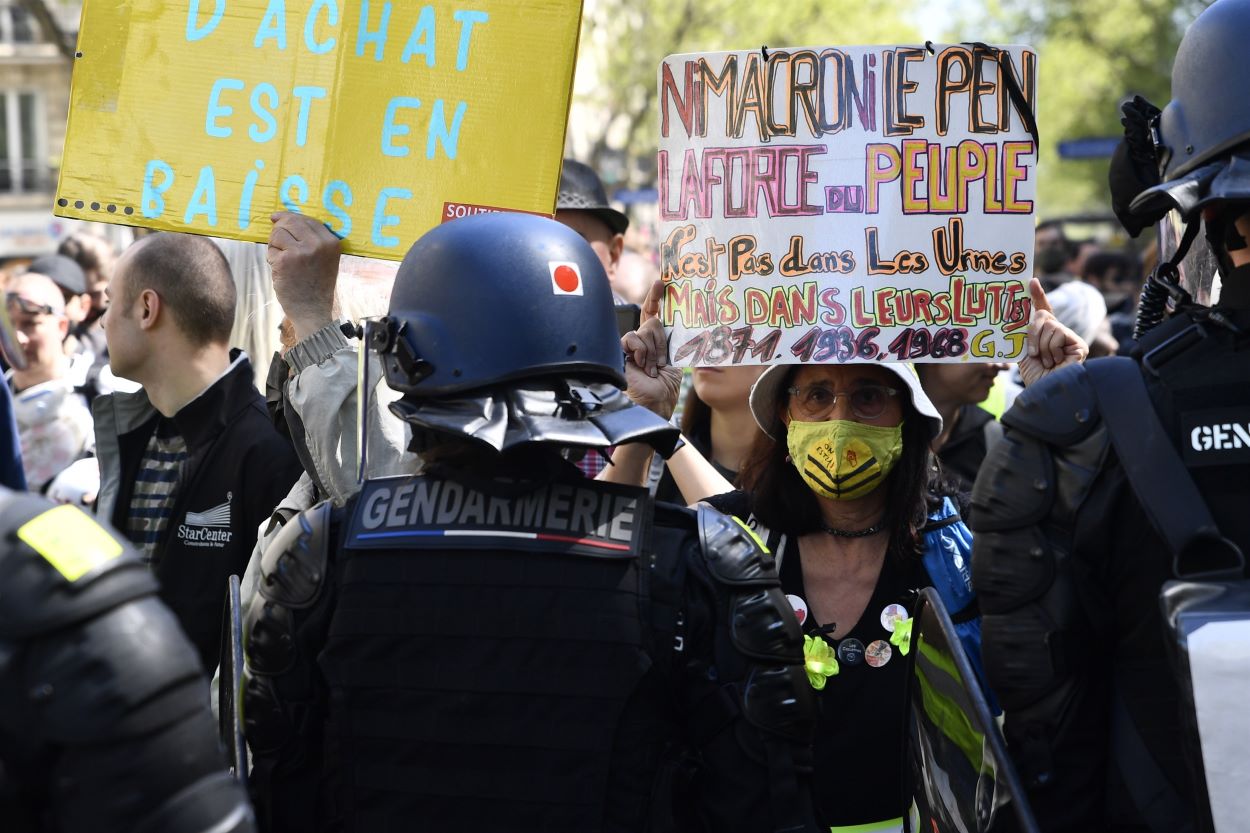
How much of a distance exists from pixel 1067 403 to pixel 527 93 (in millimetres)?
1771

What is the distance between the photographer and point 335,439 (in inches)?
131

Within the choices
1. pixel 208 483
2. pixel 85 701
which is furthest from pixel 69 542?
pixel 208 483

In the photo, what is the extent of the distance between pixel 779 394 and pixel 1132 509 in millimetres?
1615

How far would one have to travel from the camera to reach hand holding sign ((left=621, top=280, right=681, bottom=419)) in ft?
12.6

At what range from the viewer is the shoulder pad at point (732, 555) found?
241cm

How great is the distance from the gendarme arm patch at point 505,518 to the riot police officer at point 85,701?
0.83 meters

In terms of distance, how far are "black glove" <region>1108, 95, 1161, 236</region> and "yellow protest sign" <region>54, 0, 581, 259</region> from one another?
1399 millimetres

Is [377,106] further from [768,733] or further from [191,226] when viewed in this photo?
[768,733]

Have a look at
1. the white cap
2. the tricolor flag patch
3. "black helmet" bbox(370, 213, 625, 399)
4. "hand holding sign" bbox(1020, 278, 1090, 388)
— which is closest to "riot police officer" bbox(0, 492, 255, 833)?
"black helmet" bbox(370, 213, 625, 399)

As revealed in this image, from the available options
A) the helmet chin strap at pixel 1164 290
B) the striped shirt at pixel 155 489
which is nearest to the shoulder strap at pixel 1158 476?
the helmet chin strap at pixel 1164 290

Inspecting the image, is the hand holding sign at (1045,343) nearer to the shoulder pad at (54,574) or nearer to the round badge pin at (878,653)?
the round badge pin at (878,653)

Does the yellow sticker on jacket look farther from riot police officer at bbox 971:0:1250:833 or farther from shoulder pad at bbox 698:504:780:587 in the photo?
riot police officer at bbox 971:0:1250:833

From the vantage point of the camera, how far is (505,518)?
2430 mm

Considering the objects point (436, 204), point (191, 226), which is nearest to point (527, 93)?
point (436, 204)
